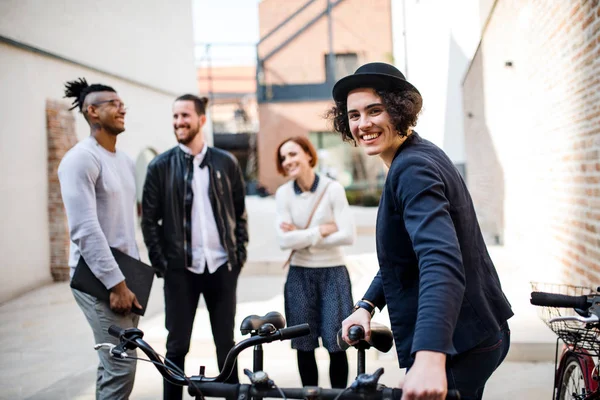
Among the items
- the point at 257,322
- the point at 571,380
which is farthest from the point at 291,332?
the point at 571,380

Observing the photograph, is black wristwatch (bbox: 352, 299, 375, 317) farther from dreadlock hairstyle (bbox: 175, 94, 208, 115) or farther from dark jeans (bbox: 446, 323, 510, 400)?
dreadlock hairstyle (bbox: 175, 94, 208, 115)

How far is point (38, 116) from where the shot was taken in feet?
24.1

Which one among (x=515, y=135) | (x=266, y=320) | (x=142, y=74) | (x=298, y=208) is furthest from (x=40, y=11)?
(x=266, y=320)

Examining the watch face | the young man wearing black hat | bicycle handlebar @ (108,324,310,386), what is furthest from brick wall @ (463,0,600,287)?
the watch face

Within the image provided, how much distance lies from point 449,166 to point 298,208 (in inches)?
79.9

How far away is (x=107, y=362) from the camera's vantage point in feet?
8.35

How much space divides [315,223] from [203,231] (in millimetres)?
684

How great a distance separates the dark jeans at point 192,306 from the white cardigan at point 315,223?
0.41 meters

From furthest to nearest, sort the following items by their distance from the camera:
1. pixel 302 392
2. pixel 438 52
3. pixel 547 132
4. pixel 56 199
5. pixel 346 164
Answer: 1. pixel 346 164
2. pixel 438 52
3. pixel 56 199
4. pixel 547 132
5. pixel 302 392

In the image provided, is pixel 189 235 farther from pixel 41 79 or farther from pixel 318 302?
pixel 41 79

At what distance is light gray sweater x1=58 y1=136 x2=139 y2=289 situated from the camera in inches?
99.0

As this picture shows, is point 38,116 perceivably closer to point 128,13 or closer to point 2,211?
point 2,211

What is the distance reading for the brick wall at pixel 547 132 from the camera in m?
3.91

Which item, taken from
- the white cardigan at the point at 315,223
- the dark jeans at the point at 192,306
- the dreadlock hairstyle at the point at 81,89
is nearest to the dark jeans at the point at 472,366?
the white cardigan at the point at 315,223
